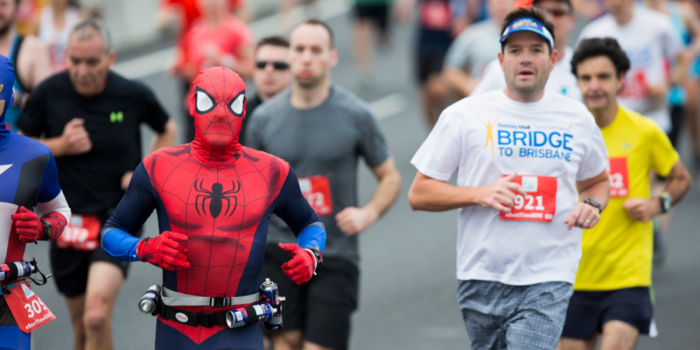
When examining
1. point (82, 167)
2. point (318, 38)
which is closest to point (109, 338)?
point (82, 167)

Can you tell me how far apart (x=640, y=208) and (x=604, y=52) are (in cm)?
98

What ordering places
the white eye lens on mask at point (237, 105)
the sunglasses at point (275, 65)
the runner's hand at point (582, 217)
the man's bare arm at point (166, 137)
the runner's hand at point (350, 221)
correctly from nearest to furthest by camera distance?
the white eye lens on mask at point (237, 105) < the runner's hand at point (582, 217) < the runner's hand at point (350, 221) < the man's bare arm at point (166, 137) < the sunglasses at point (275, 65)

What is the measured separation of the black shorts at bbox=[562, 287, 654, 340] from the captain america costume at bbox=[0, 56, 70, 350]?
300cm

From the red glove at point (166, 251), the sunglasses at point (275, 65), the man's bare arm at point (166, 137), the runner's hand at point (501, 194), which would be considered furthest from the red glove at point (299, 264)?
the sunglasses at point (275, 65)

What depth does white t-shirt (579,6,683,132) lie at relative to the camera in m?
8.16

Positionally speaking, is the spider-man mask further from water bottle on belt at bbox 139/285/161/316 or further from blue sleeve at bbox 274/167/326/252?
water bottle on belt at bbox 139/285/161/316

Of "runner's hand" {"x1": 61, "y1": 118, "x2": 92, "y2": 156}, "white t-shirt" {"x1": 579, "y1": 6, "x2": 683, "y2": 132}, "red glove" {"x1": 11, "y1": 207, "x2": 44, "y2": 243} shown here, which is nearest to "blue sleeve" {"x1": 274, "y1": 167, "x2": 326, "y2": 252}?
"red glove" {"x1": 11, "y1": 207, "x2": 44, "y2": 243}

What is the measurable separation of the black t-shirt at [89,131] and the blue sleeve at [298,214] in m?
2.24

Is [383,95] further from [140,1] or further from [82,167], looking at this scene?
[82,167]

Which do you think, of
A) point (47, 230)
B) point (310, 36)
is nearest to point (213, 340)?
point (47, 230)

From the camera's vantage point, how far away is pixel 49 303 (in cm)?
837

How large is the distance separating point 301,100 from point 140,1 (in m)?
13.0

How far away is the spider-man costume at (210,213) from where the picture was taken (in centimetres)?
409

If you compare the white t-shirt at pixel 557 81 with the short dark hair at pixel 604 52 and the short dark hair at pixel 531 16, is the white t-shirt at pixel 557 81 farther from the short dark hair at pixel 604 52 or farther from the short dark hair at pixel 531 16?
the short dark hair at pixel 531 16
